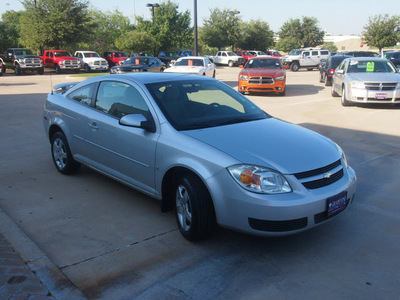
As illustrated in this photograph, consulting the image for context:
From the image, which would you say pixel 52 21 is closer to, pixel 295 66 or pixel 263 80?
pixel 295 66

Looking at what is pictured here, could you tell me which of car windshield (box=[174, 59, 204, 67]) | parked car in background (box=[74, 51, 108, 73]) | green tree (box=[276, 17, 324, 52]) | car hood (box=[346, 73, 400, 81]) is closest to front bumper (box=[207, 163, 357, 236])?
car hood (box=[346, 73, 400, 81])

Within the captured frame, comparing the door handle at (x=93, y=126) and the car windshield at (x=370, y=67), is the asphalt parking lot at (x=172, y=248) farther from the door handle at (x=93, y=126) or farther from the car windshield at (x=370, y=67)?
the car windshield at (x=370, y=67)

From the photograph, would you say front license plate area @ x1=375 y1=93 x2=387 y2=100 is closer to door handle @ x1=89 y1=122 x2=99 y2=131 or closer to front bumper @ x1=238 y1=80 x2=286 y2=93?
Result: front bumper @ x1=238 y1=80 x2=286 y2=93

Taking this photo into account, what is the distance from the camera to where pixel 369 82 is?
12.0 meters

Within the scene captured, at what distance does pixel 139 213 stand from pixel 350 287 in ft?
7.92

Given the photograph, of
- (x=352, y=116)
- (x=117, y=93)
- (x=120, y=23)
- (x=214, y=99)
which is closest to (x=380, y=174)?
(x=214, y=99)

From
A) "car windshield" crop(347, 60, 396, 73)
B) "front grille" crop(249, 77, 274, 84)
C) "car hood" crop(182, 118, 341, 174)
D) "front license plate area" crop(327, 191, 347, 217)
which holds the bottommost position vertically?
"front license plate area" crop(327, 191, 347, 217)

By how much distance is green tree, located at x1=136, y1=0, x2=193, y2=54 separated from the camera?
4734cm

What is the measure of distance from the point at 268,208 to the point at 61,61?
3322cm

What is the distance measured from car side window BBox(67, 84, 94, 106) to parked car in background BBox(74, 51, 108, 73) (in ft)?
98.7

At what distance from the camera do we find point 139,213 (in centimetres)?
464

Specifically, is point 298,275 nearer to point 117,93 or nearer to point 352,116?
point 117,93

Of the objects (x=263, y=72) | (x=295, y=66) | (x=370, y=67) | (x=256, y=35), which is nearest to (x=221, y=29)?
(x=256, y=35)

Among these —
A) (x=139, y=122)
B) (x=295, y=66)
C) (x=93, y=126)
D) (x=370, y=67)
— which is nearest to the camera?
(x=139, y=122)
